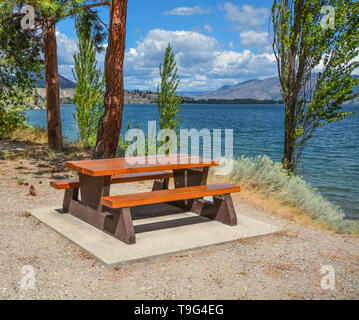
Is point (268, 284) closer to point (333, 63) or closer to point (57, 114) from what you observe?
point (333, 63)

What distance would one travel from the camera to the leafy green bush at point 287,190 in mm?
7414

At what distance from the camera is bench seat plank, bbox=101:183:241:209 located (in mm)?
4477

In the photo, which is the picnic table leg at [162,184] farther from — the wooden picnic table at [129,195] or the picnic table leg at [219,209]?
the picnic table leg at [219,209]

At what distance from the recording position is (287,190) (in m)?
7.88

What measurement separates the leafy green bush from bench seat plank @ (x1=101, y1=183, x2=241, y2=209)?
2.57m

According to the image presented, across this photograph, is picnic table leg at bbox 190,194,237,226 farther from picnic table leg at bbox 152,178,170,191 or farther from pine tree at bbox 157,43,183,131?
pine tree at bbox 157,43,183,131

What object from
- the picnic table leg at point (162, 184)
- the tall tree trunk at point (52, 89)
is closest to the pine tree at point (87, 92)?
the tall tree trunk at point (52, 89)

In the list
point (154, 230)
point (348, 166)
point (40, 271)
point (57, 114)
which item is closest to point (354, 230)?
point (154, 230)

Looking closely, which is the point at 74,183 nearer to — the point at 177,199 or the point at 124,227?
the point at 124,227

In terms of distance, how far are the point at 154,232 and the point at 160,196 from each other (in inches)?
21.0

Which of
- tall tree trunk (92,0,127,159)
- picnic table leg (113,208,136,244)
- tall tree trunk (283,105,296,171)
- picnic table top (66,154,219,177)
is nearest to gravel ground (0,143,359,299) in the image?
picnic table leg (113,208,136,244)

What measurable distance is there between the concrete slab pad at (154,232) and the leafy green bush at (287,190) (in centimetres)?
205

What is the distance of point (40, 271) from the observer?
12.6 ft
